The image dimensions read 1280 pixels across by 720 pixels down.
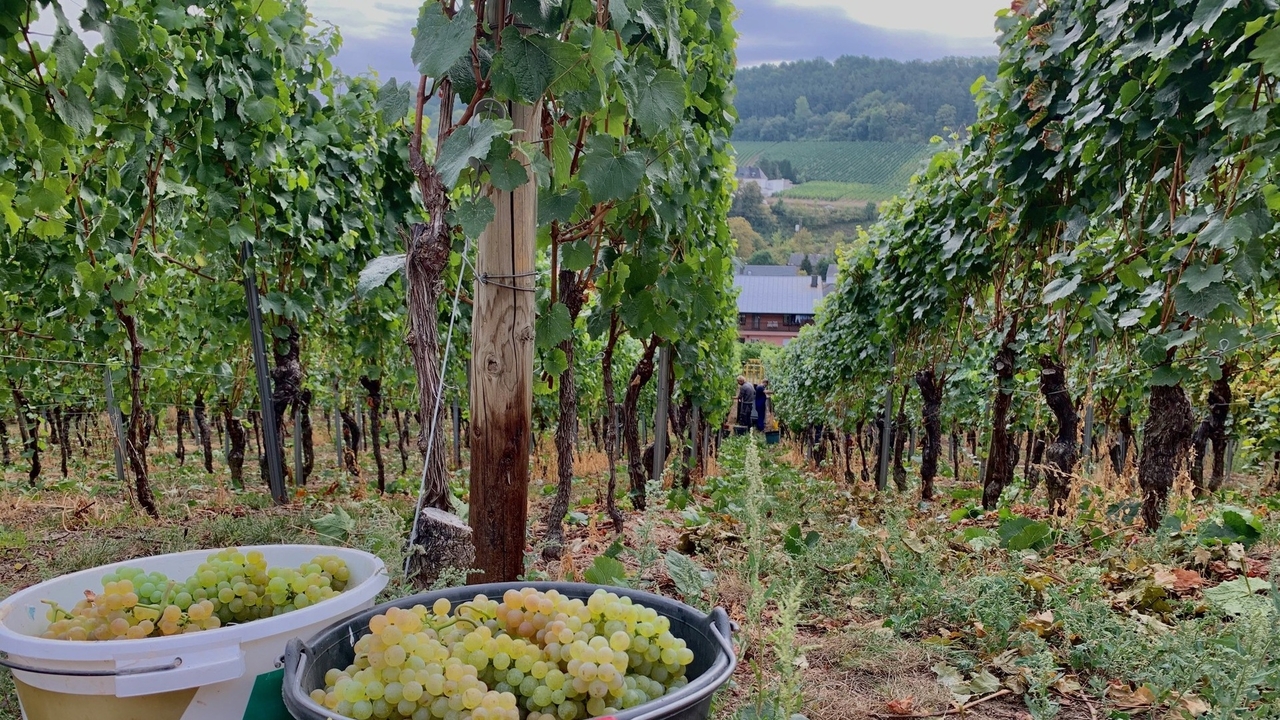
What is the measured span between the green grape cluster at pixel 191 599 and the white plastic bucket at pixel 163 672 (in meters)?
0.09

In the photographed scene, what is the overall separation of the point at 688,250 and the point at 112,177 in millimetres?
2527

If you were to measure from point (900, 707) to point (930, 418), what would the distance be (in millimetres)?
5584

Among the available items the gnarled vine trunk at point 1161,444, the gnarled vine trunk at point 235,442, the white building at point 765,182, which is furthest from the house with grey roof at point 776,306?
the gnarled vine trunk at point 1161,444

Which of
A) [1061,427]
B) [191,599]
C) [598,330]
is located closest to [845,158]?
[1061,427]

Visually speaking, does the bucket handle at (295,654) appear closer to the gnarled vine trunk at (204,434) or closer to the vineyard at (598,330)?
the vineyard at (598,330)

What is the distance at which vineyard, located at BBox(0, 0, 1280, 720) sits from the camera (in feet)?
3.74

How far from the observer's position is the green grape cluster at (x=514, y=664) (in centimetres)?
92

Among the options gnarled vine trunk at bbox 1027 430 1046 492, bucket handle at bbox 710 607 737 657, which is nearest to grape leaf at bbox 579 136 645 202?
bucket handle at bbox 710 607 737 657

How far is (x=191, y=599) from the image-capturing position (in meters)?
1.20

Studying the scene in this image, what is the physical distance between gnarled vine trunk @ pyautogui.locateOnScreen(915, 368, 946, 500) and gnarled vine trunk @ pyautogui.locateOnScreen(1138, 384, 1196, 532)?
3.12 m

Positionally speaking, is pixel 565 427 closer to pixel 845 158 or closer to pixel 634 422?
pixel 634 422

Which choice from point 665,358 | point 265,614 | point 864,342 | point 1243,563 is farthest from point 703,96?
point 864,342

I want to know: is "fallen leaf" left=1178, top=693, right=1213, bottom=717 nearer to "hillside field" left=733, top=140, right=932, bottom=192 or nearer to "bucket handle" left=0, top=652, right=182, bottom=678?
"bucket handle" left=0, top=652, right=182, bottom=678

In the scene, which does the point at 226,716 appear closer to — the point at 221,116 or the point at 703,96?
the point at 221,116
